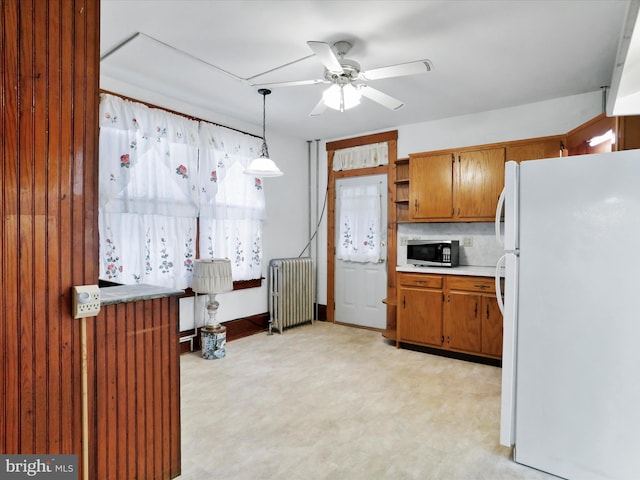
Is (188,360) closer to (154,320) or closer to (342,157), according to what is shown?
(154,320)

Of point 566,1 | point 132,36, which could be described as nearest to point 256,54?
point 132,36

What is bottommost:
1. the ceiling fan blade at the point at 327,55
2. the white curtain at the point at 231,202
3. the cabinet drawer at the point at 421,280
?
the cabinet drawer at the point at 421,280

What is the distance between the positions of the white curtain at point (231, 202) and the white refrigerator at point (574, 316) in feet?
9.78

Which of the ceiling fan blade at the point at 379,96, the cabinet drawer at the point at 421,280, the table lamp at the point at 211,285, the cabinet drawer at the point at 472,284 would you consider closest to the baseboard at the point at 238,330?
the table lamp at the point at 211,285

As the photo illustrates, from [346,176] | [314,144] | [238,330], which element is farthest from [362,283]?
[314,144]

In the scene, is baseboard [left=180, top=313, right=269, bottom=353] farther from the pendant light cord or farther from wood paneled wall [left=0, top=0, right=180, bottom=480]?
wood paneled wall [left=0, top=0, right=180, bottom=480]

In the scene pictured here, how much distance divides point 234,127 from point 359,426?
3461mm

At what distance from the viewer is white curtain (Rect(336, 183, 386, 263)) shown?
16.3 ft

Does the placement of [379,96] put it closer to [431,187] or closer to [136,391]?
[431,187]

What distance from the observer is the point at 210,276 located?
12.2 ft

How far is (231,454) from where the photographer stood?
7.06ft

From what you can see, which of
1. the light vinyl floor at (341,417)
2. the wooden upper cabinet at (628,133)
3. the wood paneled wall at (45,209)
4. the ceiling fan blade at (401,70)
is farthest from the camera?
the wooden upper cabinet at (628,133)

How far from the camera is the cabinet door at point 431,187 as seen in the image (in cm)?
412

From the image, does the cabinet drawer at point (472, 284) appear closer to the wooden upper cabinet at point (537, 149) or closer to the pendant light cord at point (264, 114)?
the wooden upper cabinet at point (537, 149)
